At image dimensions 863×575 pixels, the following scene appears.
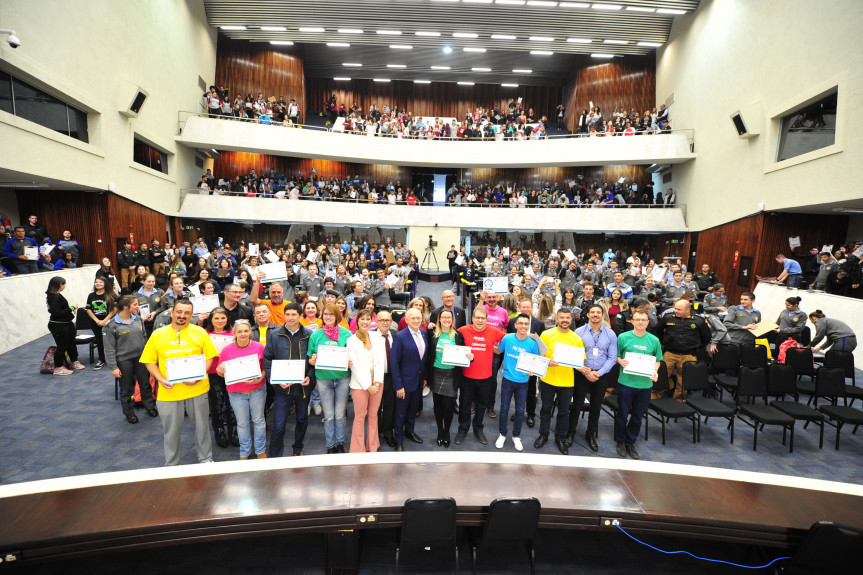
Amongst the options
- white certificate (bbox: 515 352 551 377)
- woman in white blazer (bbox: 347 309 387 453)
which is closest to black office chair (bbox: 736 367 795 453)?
white certificate (bbox: 515 352 551 377)

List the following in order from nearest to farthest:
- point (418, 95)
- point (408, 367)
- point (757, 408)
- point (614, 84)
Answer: point (408, 367) → point (757, 408) → point (614, 84) → point (418, 95)

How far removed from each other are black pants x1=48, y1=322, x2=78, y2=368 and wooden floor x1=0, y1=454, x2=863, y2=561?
4833mm

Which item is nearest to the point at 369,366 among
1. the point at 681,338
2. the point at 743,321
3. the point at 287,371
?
the point at 287,371

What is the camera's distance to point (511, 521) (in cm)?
263

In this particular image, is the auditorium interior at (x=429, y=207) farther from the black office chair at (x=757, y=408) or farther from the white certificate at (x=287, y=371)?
the white certificate at (x=287, y=371)

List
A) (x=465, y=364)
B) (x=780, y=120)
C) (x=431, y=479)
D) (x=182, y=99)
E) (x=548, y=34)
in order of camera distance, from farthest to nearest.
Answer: (x=548, y=34) < (x=182, y=99) < (x=780, y=120) < (x=465, y=364) < (x=431, y=479)

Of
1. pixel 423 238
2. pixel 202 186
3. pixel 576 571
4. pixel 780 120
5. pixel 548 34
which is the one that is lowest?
pixel 576 571

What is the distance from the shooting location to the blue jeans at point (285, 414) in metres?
4.06

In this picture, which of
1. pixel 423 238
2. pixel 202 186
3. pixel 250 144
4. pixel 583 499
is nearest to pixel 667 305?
pixel 583 499

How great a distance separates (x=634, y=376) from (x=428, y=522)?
3.06 meters

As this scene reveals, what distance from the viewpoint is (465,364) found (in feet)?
14.2

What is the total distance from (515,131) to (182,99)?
596 inches

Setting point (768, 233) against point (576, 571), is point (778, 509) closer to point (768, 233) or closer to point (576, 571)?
point (576, 571)

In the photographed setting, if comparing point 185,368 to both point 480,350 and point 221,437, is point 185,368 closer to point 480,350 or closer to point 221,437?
point 221,437
